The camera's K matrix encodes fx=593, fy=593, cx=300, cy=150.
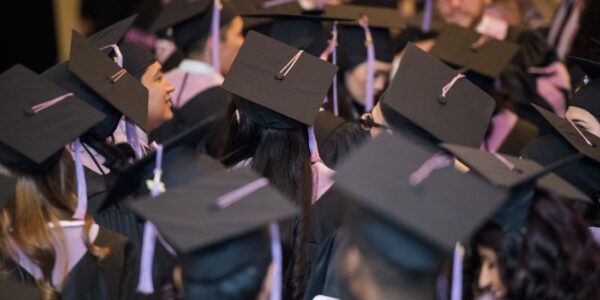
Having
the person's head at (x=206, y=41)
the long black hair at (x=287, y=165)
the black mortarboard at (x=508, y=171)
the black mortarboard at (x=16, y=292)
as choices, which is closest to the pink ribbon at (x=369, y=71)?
the person's head at (x=206, y=41)

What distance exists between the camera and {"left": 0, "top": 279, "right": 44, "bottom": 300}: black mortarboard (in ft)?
4.73

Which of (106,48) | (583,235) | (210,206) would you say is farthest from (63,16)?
(583,235)

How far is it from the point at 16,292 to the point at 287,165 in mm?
975

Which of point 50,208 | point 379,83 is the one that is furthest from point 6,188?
point 379,83

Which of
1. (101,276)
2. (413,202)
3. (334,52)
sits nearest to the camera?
(413,202)

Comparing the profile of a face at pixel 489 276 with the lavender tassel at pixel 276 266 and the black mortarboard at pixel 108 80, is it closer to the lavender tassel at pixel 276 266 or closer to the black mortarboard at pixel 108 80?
the lavender tassel at pixel 276 266

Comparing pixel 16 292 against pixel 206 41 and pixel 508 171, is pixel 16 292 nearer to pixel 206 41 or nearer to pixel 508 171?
pixel 508 171

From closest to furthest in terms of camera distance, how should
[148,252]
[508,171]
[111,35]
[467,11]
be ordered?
[508,171], [148,252], [111,35], [467,11]

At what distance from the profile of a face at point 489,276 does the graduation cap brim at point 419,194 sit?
17 cm

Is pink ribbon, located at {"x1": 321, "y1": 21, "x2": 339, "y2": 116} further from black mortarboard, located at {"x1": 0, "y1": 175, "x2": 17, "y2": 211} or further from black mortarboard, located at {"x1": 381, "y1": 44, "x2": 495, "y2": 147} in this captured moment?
black mortarboard, located at {"x1": 0, "y1": 175, "x2": 17, "y2": 211}

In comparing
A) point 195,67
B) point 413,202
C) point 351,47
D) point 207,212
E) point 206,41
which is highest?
point 413,202

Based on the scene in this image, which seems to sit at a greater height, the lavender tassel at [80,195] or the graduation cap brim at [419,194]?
the graduation cap brim at [419,194]

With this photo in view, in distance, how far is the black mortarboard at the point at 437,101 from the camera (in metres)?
2.03

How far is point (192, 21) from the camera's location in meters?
3.61
